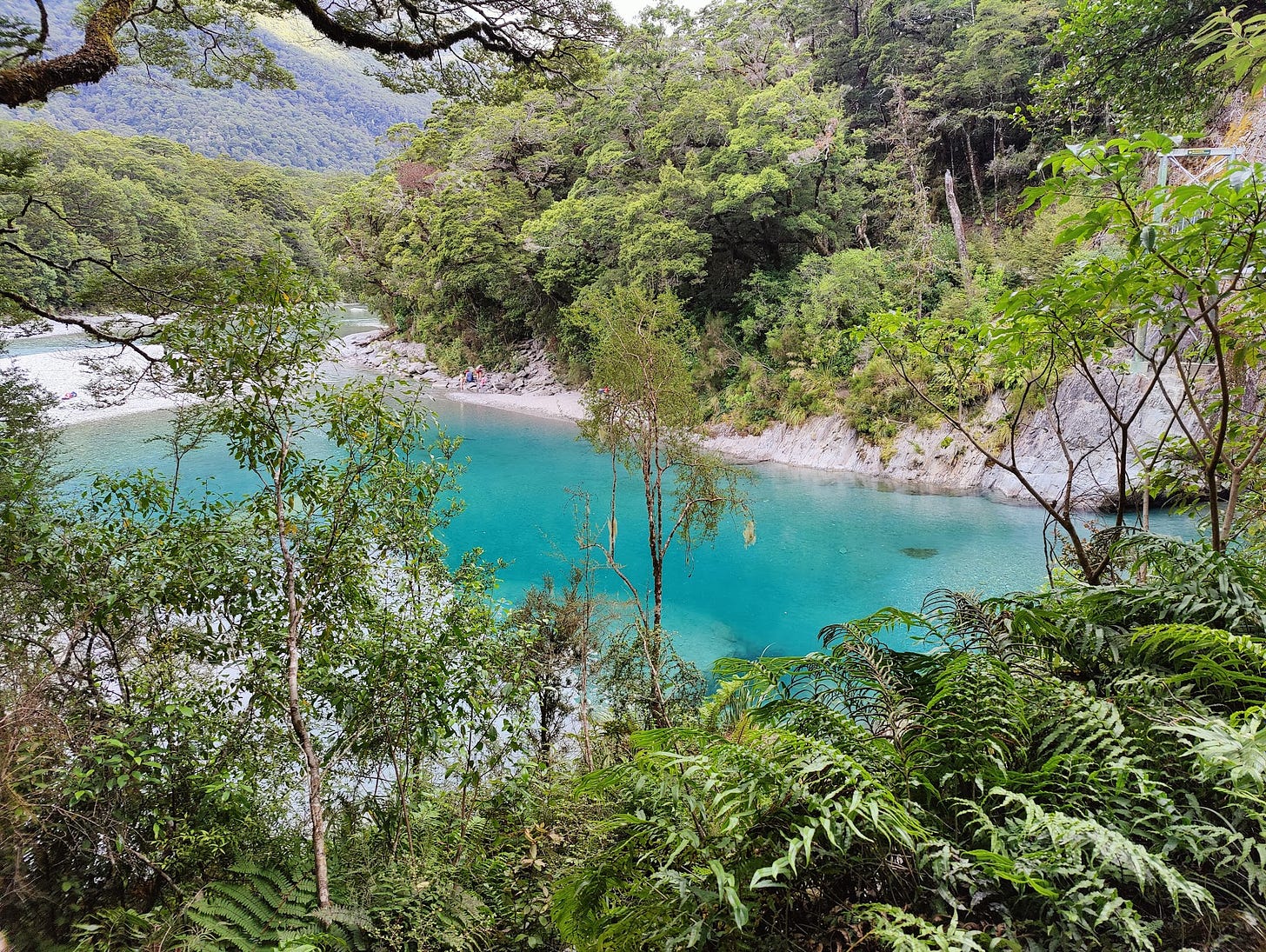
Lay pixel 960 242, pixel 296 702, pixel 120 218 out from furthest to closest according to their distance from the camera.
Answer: pixel 960 242 → pixel 120 218 → pixel 296 702

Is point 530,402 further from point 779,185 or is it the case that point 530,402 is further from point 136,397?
point 136,397

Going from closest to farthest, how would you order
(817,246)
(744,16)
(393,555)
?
(393,555) < (817,246) < (744,16)

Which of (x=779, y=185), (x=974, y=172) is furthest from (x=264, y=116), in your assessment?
(x=974, y=172)

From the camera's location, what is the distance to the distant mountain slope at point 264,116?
1272 centimetres

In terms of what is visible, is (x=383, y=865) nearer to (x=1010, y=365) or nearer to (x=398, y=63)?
(x=1010, y=365)

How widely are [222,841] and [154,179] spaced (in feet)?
61.2

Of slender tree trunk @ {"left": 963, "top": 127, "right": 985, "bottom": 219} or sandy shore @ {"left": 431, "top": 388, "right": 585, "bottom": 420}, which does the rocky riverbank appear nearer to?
sandy shore @ {"left": 431, "top": 388, "right": 585, "bottom": 420}

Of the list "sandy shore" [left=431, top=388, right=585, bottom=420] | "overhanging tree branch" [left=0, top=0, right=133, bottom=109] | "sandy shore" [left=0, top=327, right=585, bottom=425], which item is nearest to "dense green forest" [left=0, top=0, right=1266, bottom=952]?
"overhanging tree branch" [left=0, top=0, right=133, bottom=109]

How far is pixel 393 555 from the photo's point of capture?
11.7 ft

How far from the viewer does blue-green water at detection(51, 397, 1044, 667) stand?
8.55 metres

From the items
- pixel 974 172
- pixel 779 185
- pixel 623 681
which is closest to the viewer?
pixel 623 681

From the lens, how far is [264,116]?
1340 inches

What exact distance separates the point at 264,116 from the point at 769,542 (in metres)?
38.5

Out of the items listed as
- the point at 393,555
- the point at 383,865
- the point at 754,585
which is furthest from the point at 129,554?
the point at 754,585
